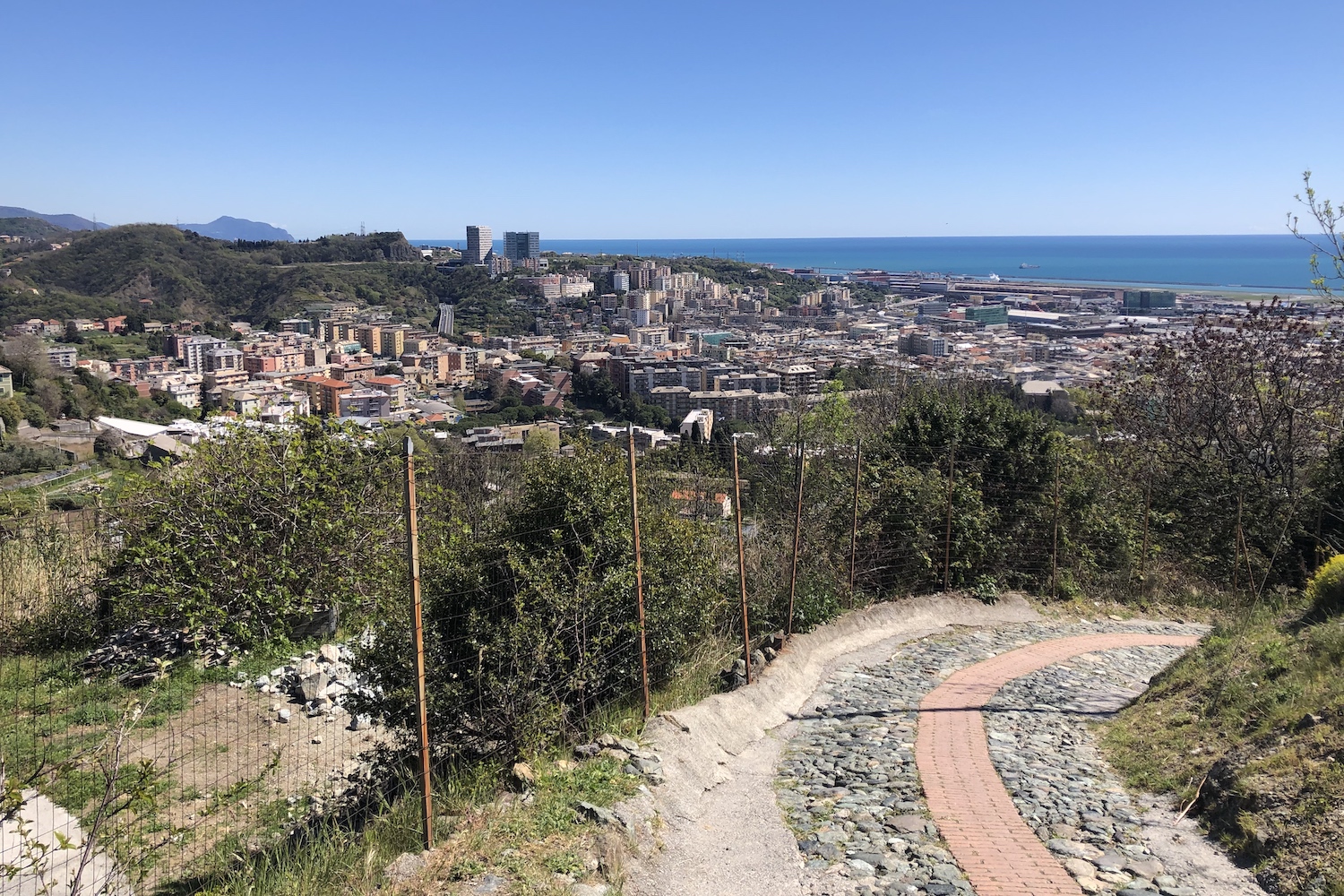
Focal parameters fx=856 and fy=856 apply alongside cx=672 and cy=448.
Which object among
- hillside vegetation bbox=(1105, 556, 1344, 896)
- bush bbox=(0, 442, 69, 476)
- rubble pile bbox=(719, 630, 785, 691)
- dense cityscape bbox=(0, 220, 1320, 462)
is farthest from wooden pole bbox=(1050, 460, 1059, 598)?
bush bbox=(0, 442, 69, 476)

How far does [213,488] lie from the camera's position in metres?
8.00

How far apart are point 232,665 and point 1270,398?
560 inches

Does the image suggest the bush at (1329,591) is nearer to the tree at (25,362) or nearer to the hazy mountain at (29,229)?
the tree at (25,362)

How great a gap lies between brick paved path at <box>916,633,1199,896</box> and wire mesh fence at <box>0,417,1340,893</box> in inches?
57.6

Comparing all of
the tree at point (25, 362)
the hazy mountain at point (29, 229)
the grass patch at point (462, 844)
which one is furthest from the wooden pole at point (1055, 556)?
the hazy mountain at point (29, 229)

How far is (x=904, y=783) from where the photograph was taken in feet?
15.9

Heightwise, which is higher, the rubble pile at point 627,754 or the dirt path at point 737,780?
the rubble pile at point 627,754

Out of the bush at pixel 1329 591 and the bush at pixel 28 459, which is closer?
the bush at pixel 1329 591

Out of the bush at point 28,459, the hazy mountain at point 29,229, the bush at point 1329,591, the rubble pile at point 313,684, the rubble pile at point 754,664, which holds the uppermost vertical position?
the hazy mountain at point 29,229

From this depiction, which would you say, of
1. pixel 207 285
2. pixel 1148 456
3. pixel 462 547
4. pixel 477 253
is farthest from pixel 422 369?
pixel 477 253

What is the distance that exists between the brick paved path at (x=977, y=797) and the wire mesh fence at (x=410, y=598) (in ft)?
4.80

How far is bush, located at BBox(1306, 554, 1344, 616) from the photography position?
660 centimetres

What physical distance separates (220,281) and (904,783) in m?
117

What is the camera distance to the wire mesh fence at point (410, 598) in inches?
182
